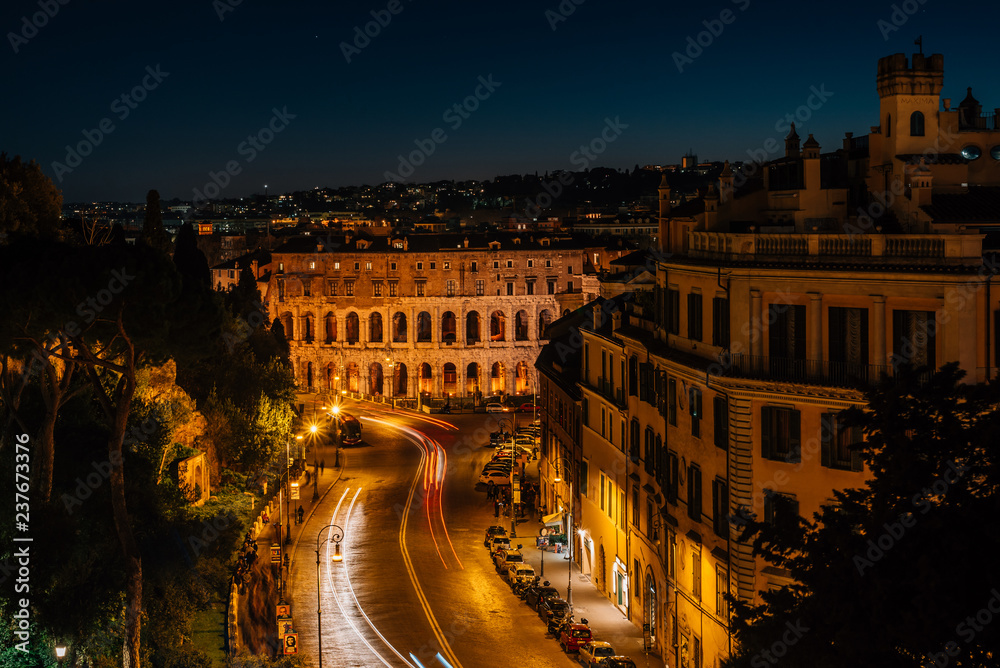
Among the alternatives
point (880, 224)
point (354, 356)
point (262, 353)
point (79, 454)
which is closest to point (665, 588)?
point (880, 224)

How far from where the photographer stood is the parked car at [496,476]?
61.0m

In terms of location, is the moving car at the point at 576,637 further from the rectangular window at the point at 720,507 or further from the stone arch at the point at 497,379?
the stone arch at the point at 497,379

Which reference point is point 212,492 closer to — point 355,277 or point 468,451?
point 468,451

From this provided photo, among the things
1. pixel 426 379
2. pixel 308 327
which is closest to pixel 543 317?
pixel 426 379

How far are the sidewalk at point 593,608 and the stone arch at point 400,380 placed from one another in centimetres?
5455

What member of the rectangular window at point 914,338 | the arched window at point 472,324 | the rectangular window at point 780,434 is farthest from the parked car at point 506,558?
the arched window at point 472,324

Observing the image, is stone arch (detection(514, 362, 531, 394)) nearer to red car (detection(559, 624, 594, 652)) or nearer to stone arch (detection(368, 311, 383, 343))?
stone arch (detection(368, 311, 383, 343))

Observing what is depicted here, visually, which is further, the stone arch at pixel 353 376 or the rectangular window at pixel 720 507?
the stone arch at pixel 353 376

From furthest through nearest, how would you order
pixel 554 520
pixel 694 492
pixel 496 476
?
pixel 496 476, pixel 554 520, pixel 694 492

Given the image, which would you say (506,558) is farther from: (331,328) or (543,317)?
(331,328)

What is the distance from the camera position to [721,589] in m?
30.4

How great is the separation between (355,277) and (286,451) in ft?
162

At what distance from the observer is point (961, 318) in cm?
2588

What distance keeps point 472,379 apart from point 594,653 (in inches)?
2877
